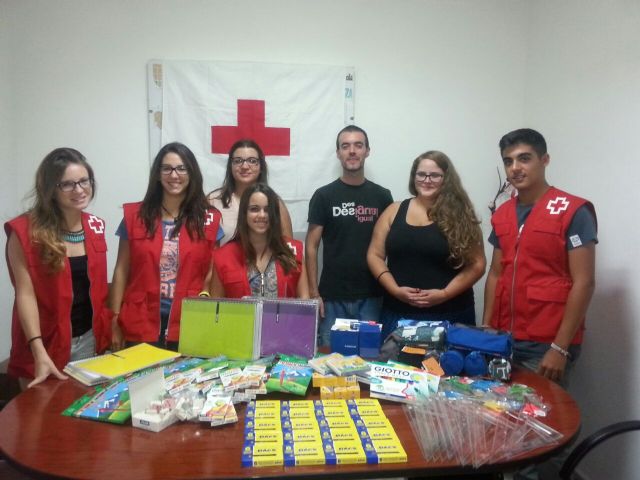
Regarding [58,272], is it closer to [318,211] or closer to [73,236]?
[73,236]

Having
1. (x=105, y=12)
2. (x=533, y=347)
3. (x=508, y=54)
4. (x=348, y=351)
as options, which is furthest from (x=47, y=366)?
(x=508, y=54)

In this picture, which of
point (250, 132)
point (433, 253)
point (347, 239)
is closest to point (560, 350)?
point (433, 253)

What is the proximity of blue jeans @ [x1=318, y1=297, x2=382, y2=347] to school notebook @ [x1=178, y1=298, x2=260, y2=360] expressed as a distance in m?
0.78

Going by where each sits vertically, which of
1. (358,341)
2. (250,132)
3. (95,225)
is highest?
(250,132)

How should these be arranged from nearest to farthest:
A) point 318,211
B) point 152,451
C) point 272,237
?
point 152,451, point 272,237, point 318,211

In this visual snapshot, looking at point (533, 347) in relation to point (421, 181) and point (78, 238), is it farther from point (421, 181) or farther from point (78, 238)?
point (78, 238)

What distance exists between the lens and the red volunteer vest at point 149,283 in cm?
168

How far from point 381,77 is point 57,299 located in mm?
1927

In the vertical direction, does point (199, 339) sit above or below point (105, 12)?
below

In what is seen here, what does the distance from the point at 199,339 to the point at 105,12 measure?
6.19 feet

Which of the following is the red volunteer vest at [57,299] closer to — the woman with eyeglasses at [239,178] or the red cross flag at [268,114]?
the woman with eyeglasses at [239,178]

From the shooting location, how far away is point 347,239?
7.08 feet

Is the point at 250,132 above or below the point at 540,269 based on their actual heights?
above

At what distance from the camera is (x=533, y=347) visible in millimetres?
1685
